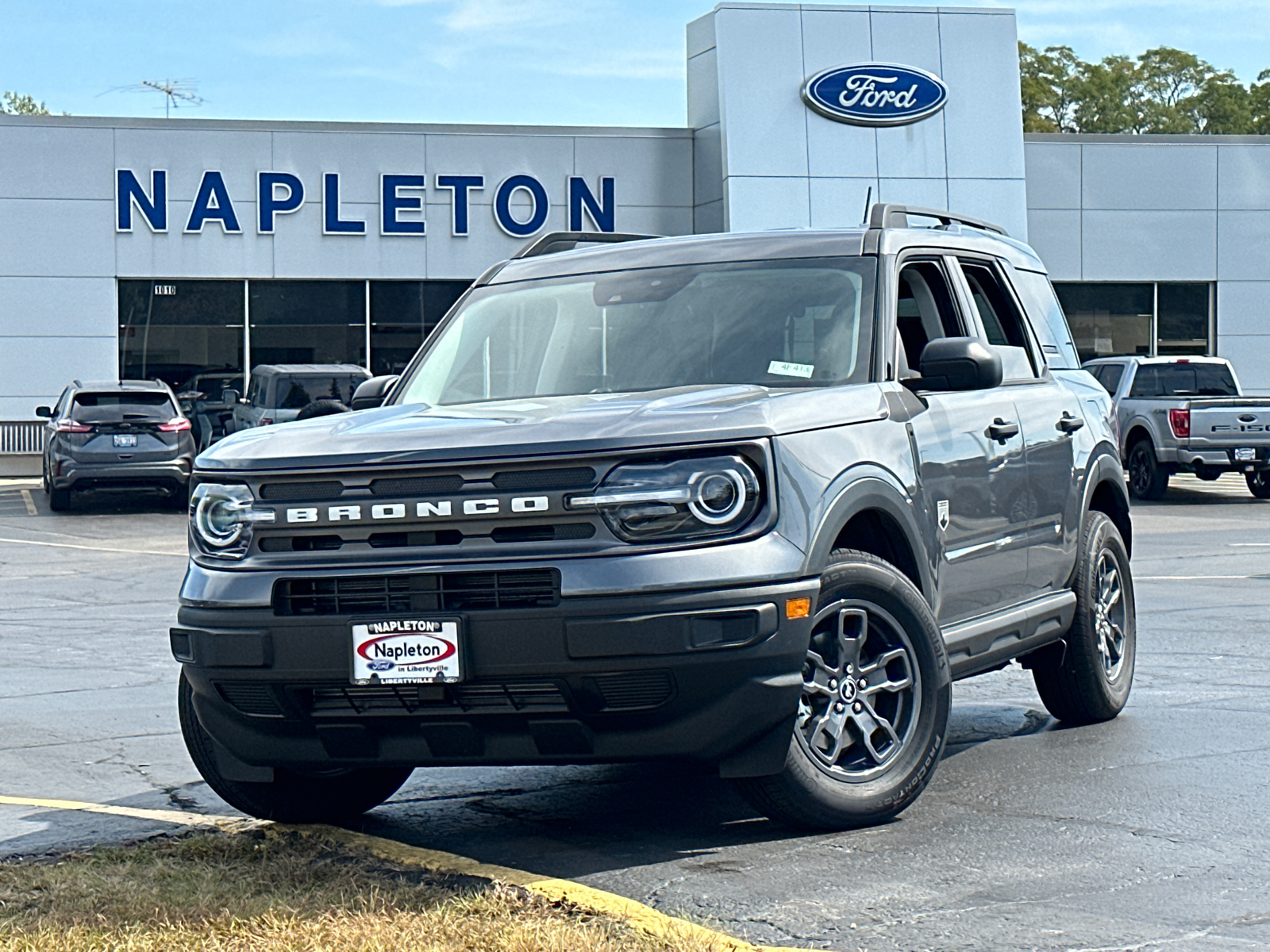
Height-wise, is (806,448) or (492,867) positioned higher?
(806,448)

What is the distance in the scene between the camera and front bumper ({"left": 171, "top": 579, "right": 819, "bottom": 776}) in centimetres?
489

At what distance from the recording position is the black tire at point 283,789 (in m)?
5.75

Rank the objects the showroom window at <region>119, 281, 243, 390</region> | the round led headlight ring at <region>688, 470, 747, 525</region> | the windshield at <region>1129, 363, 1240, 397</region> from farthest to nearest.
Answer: the showroom window at <region>119, 281, 243, 390</region>
the windshield at <region>1129, 363, 1240, 397</region>
the round led headlight ring at <region>688, 470, 747, 525</region>

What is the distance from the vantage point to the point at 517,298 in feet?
22.8

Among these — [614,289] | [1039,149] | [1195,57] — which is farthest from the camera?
[1195,57]

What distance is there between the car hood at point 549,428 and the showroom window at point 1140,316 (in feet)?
99.2

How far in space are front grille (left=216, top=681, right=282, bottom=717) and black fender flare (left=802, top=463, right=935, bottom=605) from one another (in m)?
1.59

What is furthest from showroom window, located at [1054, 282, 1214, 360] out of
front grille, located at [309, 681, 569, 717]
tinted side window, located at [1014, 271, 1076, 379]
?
front grille, located at [309, 681, 569, 717]

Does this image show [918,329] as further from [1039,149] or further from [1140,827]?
[1039,149]

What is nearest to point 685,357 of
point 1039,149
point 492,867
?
point 492,867

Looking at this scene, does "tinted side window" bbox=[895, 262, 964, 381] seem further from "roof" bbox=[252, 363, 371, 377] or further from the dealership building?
the dealership building

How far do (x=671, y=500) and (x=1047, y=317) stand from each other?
3.42m

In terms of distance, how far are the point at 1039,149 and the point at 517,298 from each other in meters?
28.9

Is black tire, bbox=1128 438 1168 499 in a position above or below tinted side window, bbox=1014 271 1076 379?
below
